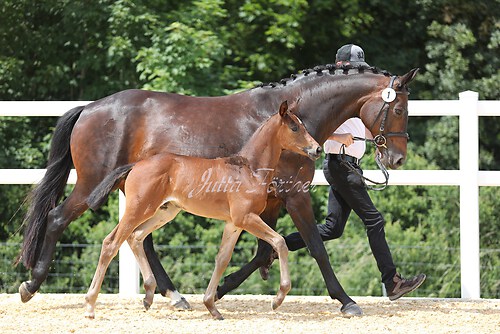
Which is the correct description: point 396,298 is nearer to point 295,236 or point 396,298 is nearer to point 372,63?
point 295,236

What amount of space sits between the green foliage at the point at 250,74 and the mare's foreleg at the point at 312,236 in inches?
142

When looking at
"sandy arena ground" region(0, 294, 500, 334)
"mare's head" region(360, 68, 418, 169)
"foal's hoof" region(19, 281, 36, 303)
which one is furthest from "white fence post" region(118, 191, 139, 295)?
"mare's head" region(360, 68, 418, 169)

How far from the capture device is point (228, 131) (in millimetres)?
6555

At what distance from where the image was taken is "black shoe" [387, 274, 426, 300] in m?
6.77

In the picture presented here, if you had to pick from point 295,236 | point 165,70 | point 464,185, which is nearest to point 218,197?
point 295,236

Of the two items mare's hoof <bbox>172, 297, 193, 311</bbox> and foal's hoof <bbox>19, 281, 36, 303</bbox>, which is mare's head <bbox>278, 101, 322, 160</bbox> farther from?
foal's hoof <bbox>19, 281, 36, 303</bbox>

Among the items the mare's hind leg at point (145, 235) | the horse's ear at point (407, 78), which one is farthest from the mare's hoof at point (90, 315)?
the horse's ear at point (407, 78)

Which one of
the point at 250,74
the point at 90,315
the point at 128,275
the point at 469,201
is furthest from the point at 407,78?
the point at 250,74

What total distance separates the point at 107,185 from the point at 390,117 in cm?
208

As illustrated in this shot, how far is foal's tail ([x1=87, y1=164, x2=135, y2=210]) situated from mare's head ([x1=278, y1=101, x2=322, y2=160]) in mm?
1063

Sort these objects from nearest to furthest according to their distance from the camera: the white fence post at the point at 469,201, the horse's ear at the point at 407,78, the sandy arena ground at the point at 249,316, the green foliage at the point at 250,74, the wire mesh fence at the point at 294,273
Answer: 1. the sandy arena ground at the point at 249,316
2. the horse's ear at the point at 407,78
3. the white fence post at the point at 469,201
4. the wire mesh fence at the point at 294,273
5. the green foliage at the point at 250,74

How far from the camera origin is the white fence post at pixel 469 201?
7.48m

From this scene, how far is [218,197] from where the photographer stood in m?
6.09

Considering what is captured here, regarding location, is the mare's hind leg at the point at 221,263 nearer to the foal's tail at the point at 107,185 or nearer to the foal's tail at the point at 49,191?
the foal's tail at the point at 107,185
